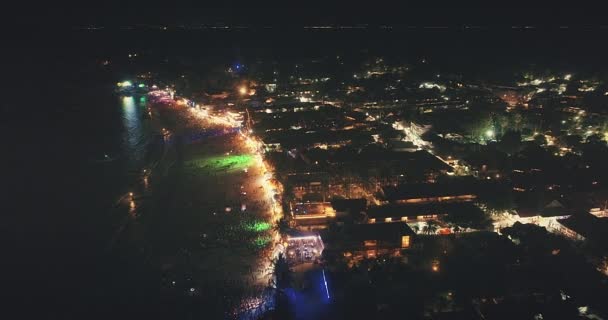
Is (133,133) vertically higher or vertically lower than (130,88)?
lower

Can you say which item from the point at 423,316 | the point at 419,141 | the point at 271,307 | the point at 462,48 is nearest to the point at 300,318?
the point at 271,307

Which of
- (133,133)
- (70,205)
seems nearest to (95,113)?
(133,133)

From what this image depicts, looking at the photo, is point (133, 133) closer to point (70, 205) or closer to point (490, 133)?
point (70, 205)

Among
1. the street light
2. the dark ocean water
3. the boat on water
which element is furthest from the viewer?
the boat on water

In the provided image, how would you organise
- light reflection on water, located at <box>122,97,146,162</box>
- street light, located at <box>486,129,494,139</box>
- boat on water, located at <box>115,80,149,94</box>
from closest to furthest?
street light, located at <box>486,129,494,139</box>
light reflection on water, located at <box>122,97,146,162</box>
boat on water, located at <box>115,80,149,94</box>

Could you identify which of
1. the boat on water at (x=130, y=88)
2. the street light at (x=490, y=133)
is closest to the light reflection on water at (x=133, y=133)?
the boat on water at (x=130, y=88)

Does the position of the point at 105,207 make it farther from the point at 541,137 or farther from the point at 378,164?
the point at 541,137

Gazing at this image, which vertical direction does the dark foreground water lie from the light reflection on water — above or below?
below

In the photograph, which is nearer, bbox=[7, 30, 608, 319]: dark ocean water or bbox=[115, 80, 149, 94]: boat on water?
bbox=[7, 30, 608, 319]: dark ocean water

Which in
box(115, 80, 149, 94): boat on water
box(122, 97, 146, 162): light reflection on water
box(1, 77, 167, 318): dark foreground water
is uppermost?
box(115, 80, 149, 94): boat on water

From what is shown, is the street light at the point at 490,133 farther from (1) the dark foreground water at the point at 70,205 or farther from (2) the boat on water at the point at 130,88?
(2) the boat on water at the point at 130,88

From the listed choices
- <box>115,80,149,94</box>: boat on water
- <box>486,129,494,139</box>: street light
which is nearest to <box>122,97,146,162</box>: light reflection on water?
<box>115,80,149,94</box>: boat on water

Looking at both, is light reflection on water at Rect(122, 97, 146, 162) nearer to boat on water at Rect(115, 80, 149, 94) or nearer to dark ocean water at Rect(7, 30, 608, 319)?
dark ocean water at Rect(7, 30, 608, 319)
